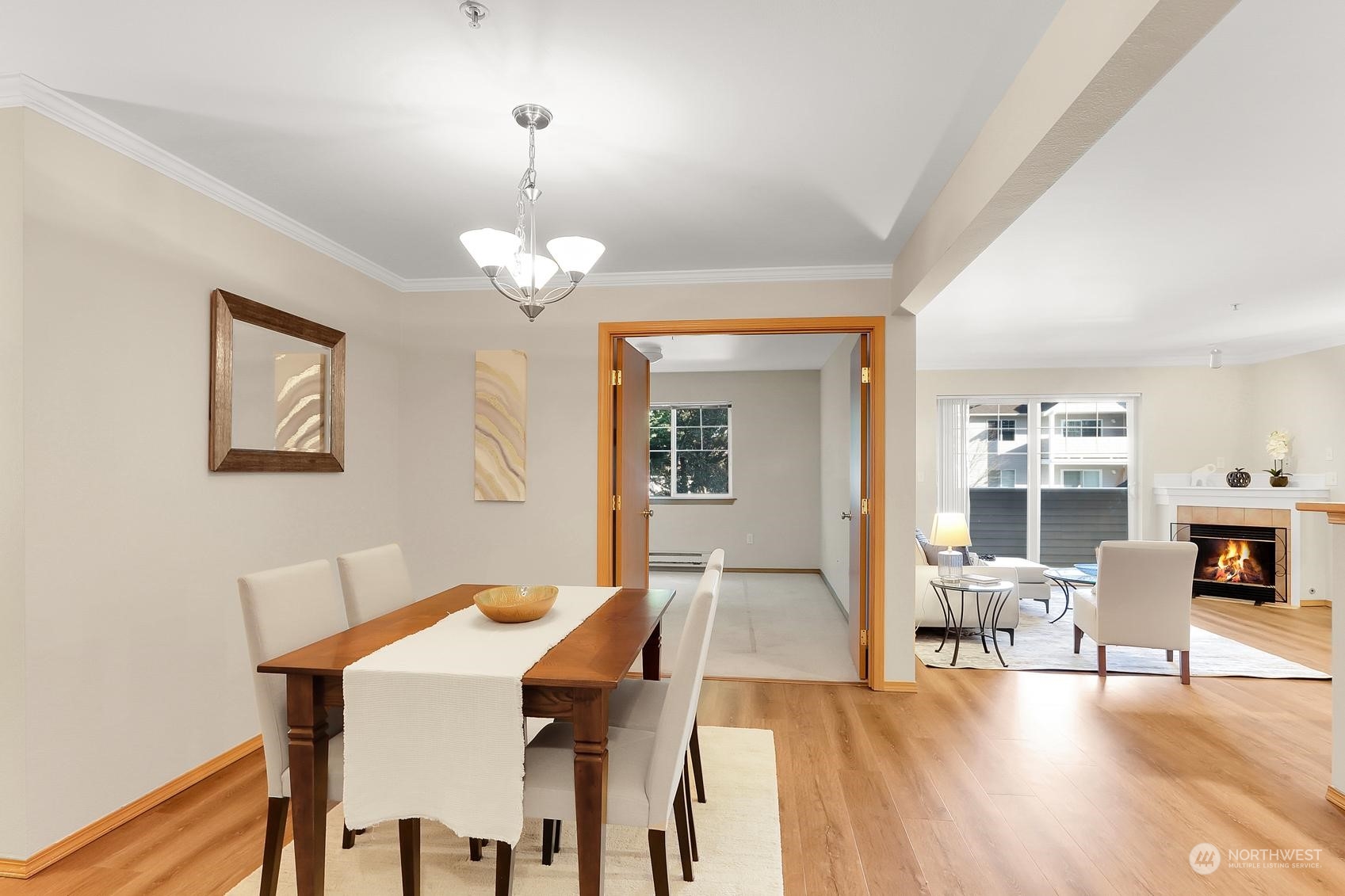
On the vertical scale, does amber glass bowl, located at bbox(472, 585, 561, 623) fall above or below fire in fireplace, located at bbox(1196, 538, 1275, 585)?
above

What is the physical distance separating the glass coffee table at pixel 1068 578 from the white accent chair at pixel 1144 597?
54.5 inches

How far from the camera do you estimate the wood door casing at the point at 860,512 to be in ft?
13.0

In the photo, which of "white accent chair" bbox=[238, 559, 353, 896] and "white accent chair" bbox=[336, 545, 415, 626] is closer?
"white accent chair" bbox=[238, 559, 353, 896]

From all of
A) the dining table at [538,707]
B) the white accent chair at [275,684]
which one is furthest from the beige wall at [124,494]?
the dining table at [538,707]

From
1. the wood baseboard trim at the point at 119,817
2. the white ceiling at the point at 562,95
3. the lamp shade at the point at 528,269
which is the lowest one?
the wood baseboard trim at the point at 119,817

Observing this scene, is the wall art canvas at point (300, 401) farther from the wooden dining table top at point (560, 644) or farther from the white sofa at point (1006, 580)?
the white sofa at point (1006, 580)

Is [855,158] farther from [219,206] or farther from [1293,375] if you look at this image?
[1293,375]

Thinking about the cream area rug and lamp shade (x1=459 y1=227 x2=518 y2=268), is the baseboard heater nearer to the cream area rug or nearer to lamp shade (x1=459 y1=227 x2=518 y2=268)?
the cream area rug

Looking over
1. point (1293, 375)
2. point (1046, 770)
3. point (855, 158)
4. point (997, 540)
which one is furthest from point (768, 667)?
point (1293, 375)

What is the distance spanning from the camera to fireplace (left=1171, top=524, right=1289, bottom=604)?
20.7 ft

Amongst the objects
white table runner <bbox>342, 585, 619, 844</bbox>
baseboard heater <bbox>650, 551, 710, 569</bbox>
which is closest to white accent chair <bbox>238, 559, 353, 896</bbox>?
white table runner <bbox>342, 585, 619, 844</bbox>

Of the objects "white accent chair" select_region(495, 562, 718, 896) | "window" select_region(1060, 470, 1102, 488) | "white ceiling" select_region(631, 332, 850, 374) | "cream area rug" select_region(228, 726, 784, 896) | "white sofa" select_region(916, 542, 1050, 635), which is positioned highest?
"white ceiling" select_region(631, 332, 850, 374)

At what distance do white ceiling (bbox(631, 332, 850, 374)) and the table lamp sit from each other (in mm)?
1714

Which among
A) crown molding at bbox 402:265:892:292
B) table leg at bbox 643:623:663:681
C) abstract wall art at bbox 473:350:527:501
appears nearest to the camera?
table leg at bbox 643:623:663:681
